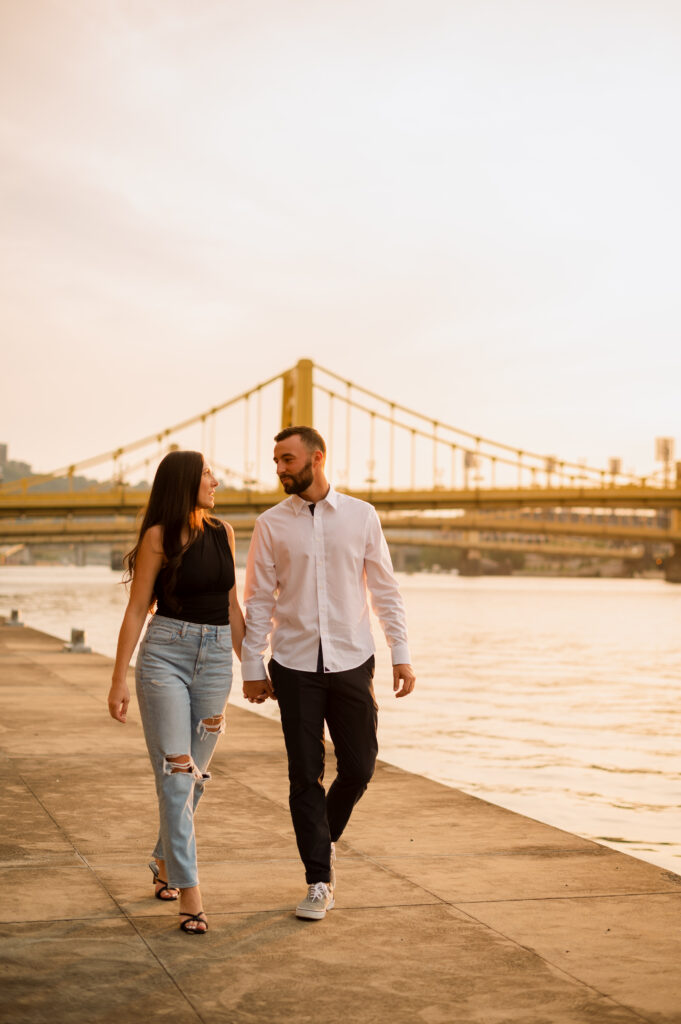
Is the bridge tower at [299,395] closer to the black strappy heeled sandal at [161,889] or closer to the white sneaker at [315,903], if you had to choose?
the black strappy heeled sandal at [161,889]

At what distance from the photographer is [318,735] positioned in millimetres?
4355

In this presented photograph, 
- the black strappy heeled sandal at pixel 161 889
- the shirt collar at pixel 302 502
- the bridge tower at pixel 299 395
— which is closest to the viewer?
the black strappy heeled sandal at pixel 161 889

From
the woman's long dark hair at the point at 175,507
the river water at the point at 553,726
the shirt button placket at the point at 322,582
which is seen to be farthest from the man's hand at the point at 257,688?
the river water at the point at 553,726

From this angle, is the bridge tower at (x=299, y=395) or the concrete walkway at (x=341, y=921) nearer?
the concrete walkway at (x=341, y=921)

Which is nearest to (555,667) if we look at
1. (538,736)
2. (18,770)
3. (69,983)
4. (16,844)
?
(538,736)

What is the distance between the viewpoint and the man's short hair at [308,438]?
436 centimetres

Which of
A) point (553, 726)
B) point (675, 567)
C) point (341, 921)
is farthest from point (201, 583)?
point (675, 567)

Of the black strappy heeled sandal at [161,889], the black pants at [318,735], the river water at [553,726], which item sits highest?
the black pants at [318,735]

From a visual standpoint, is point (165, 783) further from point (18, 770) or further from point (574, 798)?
point (574, 798)

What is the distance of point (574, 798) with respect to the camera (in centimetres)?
852

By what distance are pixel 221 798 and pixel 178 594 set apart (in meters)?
2.27

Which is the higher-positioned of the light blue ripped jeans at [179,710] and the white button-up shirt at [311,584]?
the white button-up shirt at [311,584]

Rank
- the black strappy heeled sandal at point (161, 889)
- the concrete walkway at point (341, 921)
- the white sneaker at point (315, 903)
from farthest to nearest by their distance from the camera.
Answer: the black strappy heeled sandal at point (161, 889)
the white sneaker at point (315, 903)
the concrete walkway at point (341, 921)

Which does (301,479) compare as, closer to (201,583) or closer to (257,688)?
(201,583)
